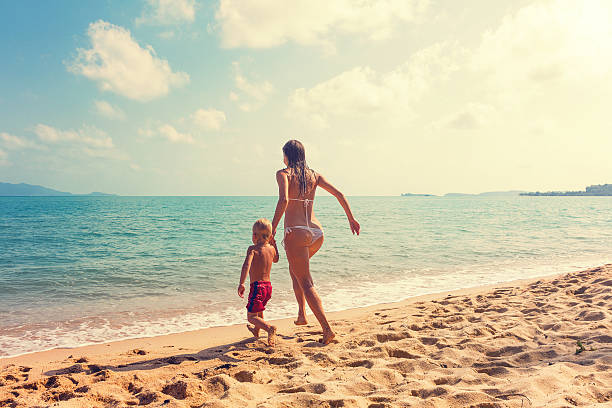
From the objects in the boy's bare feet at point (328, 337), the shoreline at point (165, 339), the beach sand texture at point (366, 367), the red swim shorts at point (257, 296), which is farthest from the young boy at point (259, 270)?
the shoreline at point (165, 339)

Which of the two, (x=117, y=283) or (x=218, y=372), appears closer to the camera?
(x=218, y=372)

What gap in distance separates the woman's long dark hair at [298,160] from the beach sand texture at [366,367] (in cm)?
200

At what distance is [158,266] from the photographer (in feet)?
35.6

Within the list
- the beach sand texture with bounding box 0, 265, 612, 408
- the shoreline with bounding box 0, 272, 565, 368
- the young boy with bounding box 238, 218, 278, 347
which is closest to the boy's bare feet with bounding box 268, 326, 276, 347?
the young boy with bounding box 238, 218, 278, 347

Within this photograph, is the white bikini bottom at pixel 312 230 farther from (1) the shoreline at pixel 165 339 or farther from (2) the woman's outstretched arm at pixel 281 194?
(1) the shoreline at pixel 165 339

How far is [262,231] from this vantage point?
14.3 feet

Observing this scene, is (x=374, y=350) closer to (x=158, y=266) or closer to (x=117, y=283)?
(x=117, y=283)

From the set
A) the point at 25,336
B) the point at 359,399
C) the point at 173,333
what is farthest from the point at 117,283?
the point at 359,399

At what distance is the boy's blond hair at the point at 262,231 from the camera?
433cm

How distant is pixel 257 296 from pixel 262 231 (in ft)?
2.61

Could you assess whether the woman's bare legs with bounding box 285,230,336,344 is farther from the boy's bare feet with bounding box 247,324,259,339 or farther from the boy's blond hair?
the boy's bare feet with bounding box 247,324,259,339

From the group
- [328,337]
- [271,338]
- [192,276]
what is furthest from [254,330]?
Answer: [192,276]

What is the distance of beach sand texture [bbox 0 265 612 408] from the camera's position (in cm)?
262

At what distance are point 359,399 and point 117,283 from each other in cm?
797
